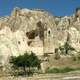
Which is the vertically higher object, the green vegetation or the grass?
the green vegetation

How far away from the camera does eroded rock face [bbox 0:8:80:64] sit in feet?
230

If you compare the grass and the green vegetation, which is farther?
the green vegetation

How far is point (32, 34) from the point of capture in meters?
81.1

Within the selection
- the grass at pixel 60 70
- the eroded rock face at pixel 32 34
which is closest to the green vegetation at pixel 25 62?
the grass at pixel 60 70

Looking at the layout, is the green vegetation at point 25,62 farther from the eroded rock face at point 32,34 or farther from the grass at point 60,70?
the eroded rock face at point 32,34

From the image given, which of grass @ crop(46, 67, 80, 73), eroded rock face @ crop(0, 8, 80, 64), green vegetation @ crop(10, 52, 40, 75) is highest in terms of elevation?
eroded rock face @ crop(0, 8, 80, 64)

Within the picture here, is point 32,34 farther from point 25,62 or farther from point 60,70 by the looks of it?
point 60,70

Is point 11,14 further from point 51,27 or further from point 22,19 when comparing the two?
point 51,27

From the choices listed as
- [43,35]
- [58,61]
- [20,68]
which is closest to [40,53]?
[43,35]

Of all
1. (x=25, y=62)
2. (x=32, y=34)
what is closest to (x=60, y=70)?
(x=25, y=62)

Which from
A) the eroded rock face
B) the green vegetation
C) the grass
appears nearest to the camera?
the grass

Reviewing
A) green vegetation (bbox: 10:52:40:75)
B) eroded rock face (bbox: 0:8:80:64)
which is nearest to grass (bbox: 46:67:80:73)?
green vegetation (bbox: 10:52:40:75)

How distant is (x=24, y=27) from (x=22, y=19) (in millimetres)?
2695

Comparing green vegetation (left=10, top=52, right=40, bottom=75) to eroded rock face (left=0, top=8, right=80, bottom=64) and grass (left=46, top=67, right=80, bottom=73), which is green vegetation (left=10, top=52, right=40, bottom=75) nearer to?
grass (left=46, top=67, right=80, bottom=73)
